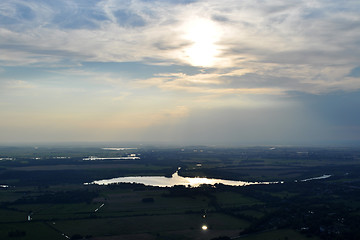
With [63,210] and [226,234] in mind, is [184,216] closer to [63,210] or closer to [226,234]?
[226,234]

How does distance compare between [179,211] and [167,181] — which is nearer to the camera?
[179,211]

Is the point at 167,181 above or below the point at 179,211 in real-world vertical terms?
above

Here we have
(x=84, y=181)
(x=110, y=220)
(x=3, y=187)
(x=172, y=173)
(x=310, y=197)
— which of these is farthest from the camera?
(x=172, y=173)

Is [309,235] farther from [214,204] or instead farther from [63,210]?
[63,210]

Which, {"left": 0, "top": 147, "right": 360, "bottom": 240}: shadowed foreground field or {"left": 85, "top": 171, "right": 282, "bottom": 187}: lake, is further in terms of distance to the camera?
{"left": 85, "top": 171, "right": 282, "bottom": 187}: lake

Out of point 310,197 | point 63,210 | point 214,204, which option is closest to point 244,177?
point 310,197

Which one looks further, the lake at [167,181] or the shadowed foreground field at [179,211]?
the lake at [167,181]

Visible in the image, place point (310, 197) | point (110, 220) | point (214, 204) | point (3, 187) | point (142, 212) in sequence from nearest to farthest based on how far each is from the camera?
point (110, 220) → point (142, 212) → point (214, 204) → point (310, 197) → point (3, 187)

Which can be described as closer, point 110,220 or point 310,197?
point 110,220

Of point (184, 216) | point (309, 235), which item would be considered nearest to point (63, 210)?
point (184, 216)
